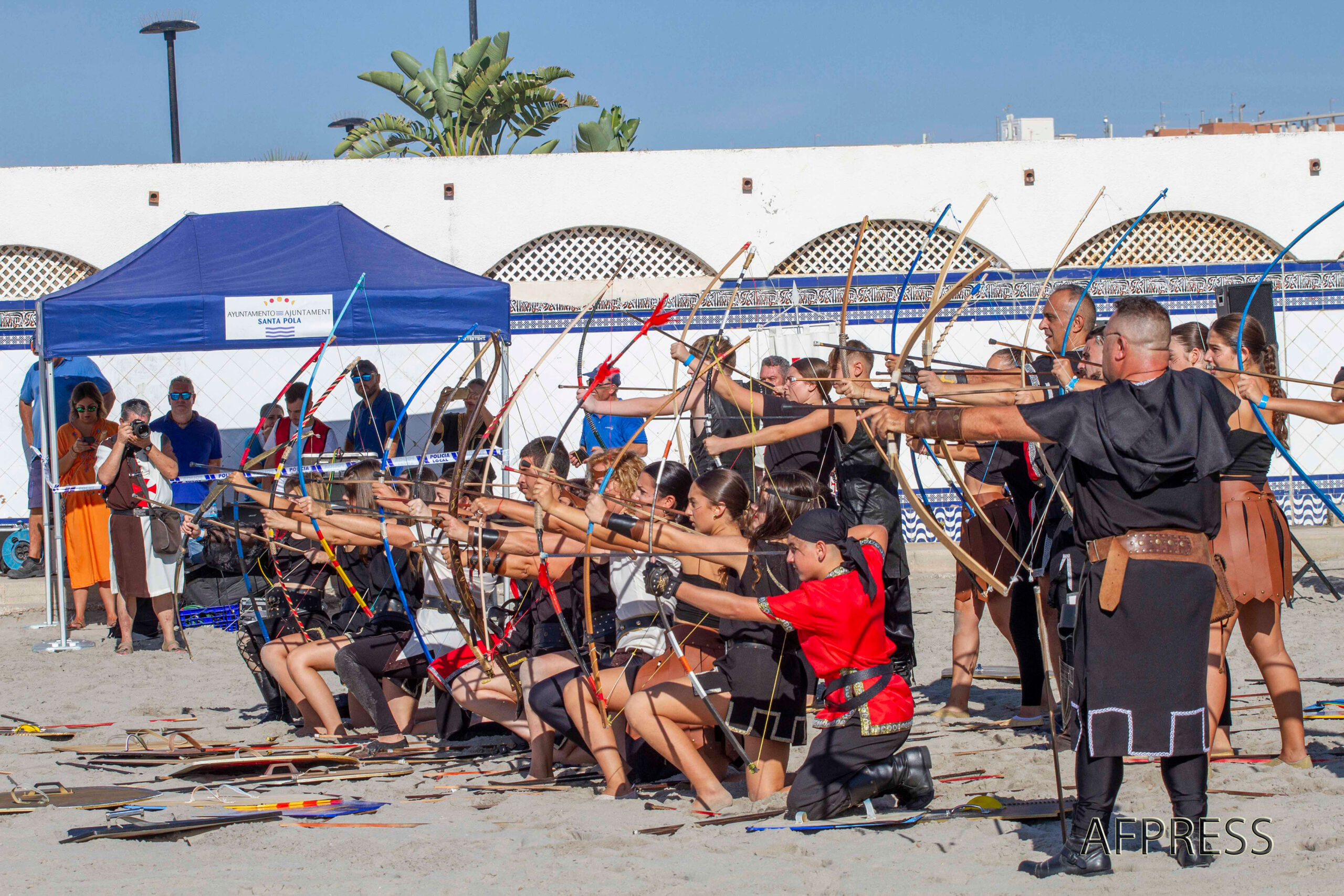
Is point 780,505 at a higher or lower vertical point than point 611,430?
lower

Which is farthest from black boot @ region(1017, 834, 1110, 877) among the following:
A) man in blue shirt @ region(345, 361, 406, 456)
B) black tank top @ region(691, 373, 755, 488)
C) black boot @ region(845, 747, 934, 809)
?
man in blue shirt @ region(345, 361, 406, 456)

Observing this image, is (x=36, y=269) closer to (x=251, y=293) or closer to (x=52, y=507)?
(x=52, y=507)

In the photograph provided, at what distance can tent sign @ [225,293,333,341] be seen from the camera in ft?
25.0

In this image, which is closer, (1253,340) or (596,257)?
(1253,340)

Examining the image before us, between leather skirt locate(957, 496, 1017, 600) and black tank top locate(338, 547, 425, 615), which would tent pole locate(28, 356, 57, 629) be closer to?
black tank top locate(338, 547, 425, 615)

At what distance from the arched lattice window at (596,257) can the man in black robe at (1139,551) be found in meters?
10.0

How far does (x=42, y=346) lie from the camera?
729 centimetres

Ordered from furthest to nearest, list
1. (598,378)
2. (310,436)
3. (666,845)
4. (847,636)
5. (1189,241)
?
1. (1189,241)
2. (310,436)
3. (598,378)
4. (847,636)
5. (666,845)

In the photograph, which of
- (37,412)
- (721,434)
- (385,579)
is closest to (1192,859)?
(385,579)

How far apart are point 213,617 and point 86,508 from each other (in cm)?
112

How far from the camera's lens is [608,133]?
19.0 m

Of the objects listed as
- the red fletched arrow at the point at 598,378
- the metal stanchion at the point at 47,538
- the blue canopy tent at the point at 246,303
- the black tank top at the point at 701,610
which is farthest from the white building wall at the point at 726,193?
the black tank top at the point at 701,610

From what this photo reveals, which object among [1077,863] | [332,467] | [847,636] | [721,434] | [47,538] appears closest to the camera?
[1077,863]

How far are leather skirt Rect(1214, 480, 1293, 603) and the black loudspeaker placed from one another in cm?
498
